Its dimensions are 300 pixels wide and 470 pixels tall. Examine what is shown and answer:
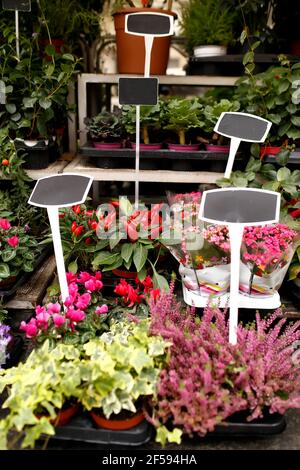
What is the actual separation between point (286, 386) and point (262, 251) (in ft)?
1.67

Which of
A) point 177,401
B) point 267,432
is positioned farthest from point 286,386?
point 177,401

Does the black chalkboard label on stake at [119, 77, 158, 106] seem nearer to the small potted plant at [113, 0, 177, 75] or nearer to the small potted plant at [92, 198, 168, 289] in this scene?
the small potted plant at [92, 198, 168, 289]

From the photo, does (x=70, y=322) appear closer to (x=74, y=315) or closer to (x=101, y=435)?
(x=74, y=315)

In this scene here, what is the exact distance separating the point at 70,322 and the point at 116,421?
0.37m

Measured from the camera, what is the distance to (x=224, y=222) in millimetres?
1294

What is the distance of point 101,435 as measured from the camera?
1.24 metres

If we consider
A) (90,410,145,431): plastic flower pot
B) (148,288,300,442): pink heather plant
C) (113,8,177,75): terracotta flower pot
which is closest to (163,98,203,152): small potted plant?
(113,8,177,75): terracotta flower pot

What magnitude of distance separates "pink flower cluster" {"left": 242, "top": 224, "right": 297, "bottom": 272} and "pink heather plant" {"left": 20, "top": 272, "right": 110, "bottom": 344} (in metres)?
0.58

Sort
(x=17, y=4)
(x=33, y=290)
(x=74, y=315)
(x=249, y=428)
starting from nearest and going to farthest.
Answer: (x=249, y=428) → (x=74, y=315) → (x=33, y=290) → (x=17, y=4)

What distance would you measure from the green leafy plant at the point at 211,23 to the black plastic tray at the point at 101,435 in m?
2.27

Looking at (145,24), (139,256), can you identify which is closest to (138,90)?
(145,24)

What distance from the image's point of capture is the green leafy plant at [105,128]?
2.24m

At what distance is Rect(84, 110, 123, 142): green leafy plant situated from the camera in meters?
2.24
